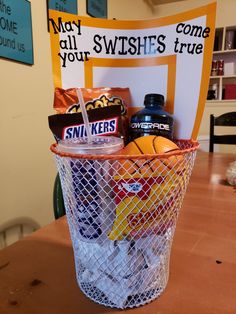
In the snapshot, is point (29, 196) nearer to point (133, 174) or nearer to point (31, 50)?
point (31, 50)

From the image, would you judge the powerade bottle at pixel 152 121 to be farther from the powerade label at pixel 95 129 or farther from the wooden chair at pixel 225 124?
the wooden chair at pixel 225 124

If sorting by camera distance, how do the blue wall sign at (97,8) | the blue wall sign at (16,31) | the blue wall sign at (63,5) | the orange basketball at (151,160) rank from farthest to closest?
the blue wall sign at (97,8) < the blue wall sign at (63,5) < the blue wall sign at (16,31) < the orange basketball at (151,160)

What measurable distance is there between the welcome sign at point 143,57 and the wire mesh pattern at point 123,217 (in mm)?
114

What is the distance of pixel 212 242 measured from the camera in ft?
1.69

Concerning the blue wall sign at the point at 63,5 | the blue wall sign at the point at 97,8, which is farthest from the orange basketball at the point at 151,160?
the blue wall sign at the point at 97,8

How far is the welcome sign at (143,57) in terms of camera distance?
39 centimetres

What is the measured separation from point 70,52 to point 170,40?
6.0 inches

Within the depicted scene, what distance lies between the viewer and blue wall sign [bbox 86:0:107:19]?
197 centimetres

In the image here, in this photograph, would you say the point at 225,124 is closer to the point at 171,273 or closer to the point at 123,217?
the point at 171,273

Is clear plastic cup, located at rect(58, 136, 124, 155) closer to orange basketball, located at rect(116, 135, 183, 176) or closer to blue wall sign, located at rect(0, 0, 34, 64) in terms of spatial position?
orange basketball, located at rect(116, 135, 183, 176)

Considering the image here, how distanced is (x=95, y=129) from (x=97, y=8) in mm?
2051

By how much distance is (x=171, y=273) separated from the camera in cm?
41

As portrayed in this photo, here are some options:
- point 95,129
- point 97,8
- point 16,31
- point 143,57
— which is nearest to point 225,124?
point 97,8

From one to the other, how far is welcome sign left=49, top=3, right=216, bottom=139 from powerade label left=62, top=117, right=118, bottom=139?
95mm
